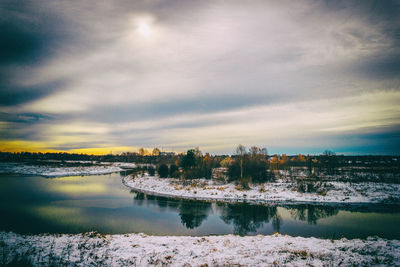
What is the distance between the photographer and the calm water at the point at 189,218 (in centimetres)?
1485

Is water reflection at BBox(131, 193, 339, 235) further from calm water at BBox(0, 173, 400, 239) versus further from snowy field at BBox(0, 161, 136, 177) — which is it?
snowy field at BBox(0, 161, 136, 177)

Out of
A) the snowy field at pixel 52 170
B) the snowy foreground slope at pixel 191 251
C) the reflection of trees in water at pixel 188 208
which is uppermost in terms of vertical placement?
the snowy foreground slope at pixel 191 251

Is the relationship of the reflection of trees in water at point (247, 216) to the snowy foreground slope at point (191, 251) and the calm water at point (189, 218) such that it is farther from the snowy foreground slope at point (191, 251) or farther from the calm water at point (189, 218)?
the snowy foreground slope at point (191, 251)

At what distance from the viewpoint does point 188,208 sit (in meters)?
22.1

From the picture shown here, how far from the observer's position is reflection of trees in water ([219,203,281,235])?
15981mm

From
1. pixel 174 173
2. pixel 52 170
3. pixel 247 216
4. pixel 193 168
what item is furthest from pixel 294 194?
pixel 52 170

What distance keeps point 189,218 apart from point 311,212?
12.6m

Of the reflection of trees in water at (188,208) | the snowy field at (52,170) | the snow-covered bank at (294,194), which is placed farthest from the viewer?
the snowy field at (52,170)

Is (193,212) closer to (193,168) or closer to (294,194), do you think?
(294,194)

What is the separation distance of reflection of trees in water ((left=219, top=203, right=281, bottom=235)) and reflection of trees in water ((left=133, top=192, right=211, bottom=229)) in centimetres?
200

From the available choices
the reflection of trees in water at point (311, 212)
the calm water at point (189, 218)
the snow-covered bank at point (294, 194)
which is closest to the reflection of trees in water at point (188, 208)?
the calm water at point (189, 218)

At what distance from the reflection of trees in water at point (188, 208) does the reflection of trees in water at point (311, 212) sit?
28.9ft

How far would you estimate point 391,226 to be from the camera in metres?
15.8

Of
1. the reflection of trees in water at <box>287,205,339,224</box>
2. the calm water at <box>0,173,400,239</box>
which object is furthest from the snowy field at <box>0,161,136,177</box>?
the reflection of trees in water at <box>287,205,339,224</box>
